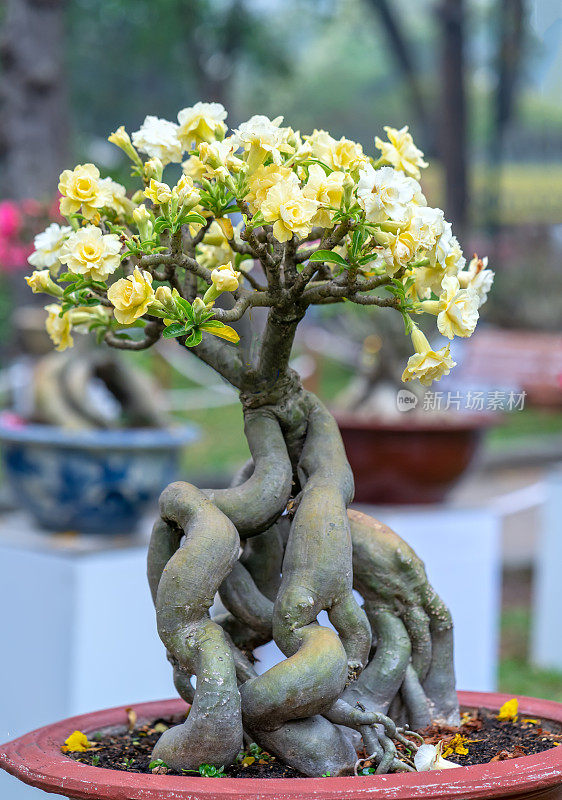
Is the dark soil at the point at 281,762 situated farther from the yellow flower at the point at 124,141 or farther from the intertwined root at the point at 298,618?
the yellow flower at the point at 124,141

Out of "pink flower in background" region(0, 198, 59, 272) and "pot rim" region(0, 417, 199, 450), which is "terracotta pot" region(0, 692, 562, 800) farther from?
"pink flower in background" region(0, 198, 59, 272)

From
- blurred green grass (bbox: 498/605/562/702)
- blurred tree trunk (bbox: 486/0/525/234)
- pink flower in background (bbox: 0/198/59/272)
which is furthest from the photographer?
blurred tree trunk (bbox: 486/0/525/234)

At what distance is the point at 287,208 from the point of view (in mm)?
868

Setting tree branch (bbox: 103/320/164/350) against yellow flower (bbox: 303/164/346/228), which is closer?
yellow flower (bbox: 303/164/346/228)

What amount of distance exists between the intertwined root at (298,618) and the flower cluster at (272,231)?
17cm

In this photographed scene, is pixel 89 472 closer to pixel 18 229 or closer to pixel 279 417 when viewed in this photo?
pixel 18 229

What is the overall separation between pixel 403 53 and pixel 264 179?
9.42 meters

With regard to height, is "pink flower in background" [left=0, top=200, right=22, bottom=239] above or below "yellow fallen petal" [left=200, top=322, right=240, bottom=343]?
above

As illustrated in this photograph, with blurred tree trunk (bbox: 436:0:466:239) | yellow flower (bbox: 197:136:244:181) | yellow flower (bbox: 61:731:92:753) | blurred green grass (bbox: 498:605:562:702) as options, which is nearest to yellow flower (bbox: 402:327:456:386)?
yellow flower (bbox: 197:136:244:181)

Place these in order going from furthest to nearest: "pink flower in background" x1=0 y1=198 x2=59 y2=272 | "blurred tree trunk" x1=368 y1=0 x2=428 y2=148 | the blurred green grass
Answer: "blurred tree trunk" x1=368 y1=0 x2=428 y2=148
the blurred green grass
"pink flower in background" x1=0 y1=198 x2=59 y2=272

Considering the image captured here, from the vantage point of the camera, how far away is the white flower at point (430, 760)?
0.92 metres

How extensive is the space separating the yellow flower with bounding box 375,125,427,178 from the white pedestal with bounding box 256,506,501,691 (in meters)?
1.86

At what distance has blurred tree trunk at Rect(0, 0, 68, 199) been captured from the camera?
4820mm

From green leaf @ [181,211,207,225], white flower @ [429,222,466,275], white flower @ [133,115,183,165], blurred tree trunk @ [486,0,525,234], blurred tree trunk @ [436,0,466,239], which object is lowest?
white flower @ [429,222,466,275]
